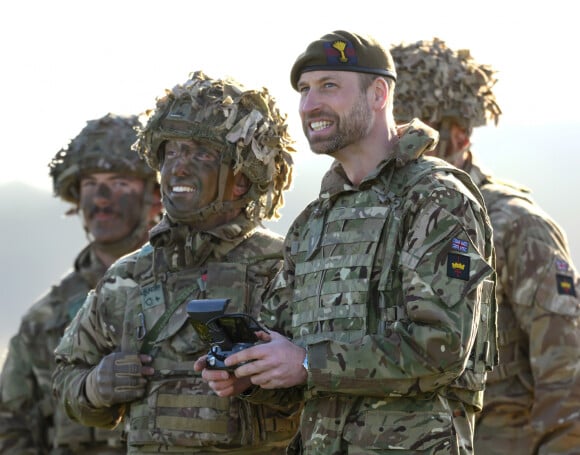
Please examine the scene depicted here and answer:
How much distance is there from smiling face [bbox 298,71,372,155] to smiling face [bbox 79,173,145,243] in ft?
14.4

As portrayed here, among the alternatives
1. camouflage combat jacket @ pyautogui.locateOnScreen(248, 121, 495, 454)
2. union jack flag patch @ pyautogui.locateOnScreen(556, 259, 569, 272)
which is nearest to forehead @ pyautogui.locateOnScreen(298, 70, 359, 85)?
camouflage combat jacket @ pyautogui.locateOnScreen(248, 121, 495, 454)

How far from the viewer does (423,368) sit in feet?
21.1

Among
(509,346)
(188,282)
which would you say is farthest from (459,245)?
(509,346)

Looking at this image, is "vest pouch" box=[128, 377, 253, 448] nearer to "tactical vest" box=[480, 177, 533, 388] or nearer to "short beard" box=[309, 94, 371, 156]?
"short beard" box=[309, 94, 371, 156]

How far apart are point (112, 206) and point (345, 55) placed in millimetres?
4601

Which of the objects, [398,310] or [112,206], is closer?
[398,310]

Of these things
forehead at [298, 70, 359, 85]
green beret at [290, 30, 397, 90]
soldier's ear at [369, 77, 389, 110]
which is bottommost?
soldier's ear at [369, 77, 389, 110]

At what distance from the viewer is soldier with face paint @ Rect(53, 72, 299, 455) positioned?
812 centimetres

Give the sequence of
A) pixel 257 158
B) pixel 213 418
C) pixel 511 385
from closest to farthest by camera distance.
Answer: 1. pixel 213 418
2. pixel 257 158
3. pixel 511 385

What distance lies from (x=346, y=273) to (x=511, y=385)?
114 inches

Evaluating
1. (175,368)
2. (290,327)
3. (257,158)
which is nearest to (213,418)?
(175,368)

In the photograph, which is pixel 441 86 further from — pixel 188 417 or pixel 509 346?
pixel 188 417

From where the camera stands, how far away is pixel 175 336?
8258 mm

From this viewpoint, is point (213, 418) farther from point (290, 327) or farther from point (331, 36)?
point (331, 36)
